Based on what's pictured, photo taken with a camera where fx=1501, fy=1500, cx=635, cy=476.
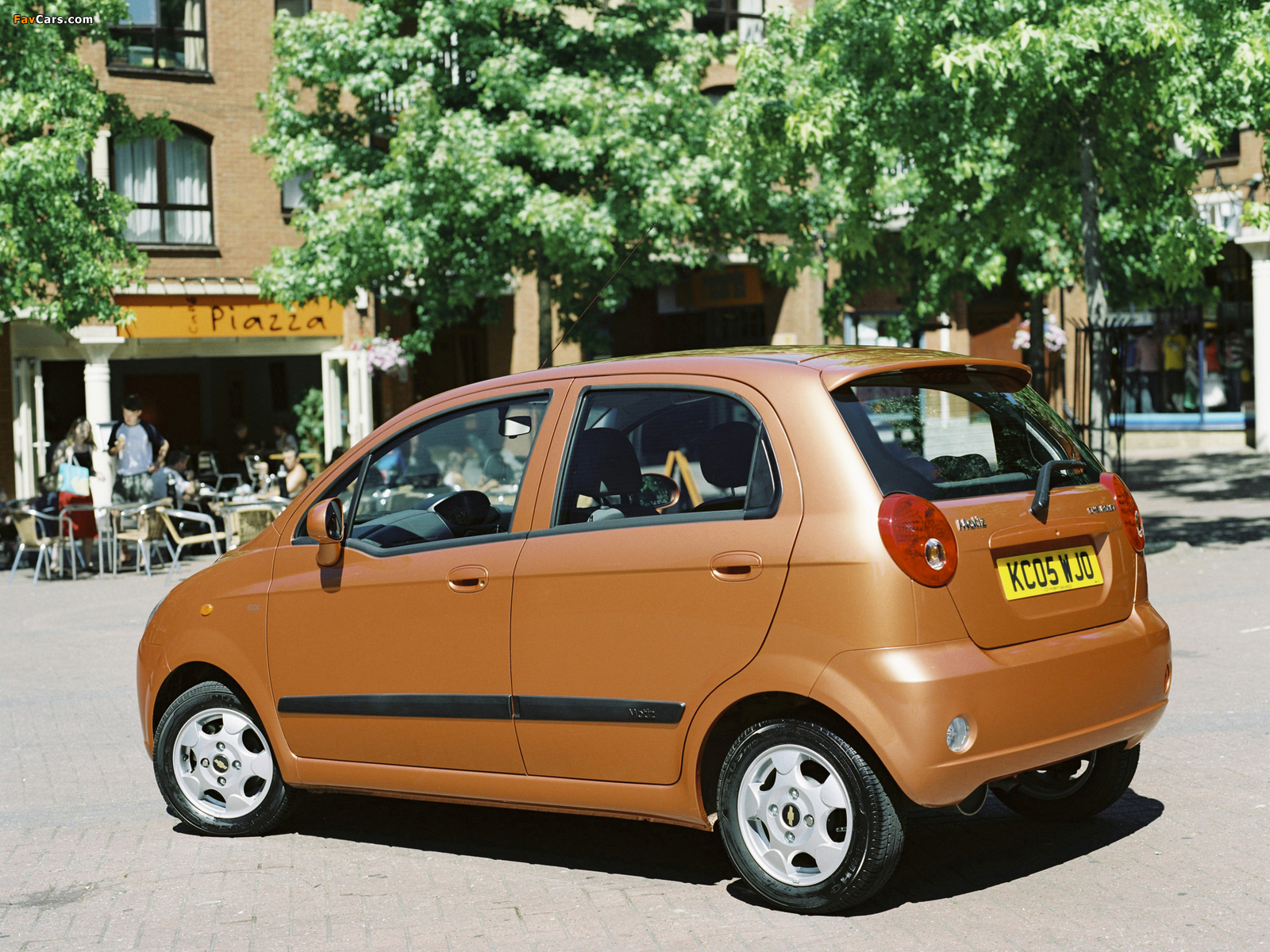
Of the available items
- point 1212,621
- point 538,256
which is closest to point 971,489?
point 1212,621

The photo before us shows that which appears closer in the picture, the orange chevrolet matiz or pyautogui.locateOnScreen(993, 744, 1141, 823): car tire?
the orange chevrolet matiz

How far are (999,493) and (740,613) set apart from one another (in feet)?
2.82

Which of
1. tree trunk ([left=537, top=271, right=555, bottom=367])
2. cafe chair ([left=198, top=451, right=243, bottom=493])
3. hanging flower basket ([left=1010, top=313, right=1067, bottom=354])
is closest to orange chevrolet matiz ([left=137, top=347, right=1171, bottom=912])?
tree trunk ([left=537, top=271, right=555, bottom=367])

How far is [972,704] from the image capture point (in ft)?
13.5

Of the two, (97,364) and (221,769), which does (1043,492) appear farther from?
Result: (97,364)

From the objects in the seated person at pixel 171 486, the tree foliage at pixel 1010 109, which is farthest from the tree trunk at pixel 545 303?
the seated person at pixel 171 486

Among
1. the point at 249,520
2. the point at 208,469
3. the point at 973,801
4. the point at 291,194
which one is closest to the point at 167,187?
the point at 291,194

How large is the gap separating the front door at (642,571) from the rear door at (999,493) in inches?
13.0

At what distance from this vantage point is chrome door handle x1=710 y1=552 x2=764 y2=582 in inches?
168

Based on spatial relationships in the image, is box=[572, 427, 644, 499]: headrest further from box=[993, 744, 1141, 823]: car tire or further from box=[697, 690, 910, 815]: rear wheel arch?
box=[993, 744, 1141, 823]: car tire

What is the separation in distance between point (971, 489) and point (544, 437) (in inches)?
54.1

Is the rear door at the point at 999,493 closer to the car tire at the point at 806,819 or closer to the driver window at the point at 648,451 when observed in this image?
the driver window at the point at 648,451

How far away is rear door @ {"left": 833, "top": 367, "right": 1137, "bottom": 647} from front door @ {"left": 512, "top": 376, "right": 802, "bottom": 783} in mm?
330

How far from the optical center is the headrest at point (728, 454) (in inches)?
175
